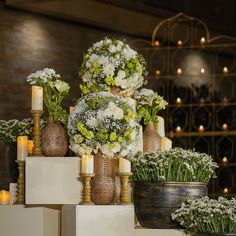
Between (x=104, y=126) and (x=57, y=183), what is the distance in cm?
47

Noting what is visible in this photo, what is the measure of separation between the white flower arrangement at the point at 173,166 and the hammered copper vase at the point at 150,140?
44cm

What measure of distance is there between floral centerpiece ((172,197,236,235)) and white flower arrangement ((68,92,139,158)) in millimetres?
504

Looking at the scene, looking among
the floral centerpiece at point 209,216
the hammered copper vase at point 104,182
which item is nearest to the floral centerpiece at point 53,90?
the hammered copper vase at point 104,182

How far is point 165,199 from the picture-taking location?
532 cm

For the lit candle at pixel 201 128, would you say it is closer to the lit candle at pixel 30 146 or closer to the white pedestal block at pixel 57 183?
the lit candle at pixel 30 146

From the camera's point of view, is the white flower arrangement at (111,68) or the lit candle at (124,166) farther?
the white flower arrangement at (111,68)

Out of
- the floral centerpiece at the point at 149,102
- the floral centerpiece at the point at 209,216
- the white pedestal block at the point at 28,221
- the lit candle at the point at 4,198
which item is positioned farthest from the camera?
the floral centerpiece at the point at 149,102

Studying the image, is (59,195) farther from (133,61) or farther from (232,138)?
(232,138)

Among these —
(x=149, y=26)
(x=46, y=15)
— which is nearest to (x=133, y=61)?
(x=46, y=15)

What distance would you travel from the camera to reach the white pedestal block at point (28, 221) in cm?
543

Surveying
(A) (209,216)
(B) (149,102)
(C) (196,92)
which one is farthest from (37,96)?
(C) (196,92)

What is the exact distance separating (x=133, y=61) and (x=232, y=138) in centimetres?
577

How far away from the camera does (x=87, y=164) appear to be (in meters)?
5.19

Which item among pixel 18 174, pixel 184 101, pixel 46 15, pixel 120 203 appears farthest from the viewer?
pixel 184 101
